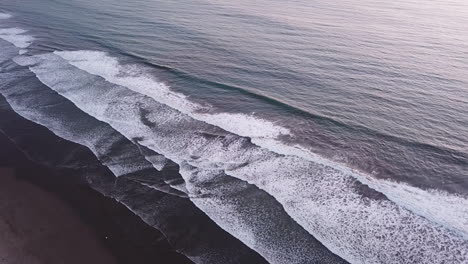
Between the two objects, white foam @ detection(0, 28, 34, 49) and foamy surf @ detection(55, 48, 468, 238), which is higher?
white foam @ detection(0, 28, 34, 49)

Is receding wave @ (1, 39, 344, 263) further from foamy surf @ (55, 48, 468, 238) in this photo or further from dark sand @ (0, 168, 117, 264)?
foamy surf @ (55, 48, 468, 238)

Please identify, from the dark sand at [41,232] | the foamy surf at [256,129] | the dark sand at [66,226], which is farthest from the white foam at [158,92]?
the dark sand at [41,232]

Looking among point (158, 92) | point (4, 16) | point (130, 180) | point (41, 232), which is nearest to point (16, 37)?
point (4, 16)

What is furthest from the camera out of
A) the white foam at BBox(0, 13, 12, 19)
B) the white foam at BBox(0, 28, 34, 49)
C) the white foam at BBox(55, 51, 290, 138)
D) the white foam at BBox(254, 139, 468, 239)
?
the white foam at BBox(0, 13, 12, 19)

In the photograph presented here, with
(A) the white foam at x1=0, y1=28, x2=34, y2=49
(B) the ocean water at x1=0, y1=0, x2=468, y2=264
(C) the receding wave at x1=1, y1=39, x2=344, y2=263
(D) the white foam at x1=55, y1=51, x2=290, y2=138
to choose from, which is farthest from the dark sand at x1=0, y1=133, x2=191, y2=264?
Answer: (A) the white foam at x1=0, y1=28, x2=34, y2=49

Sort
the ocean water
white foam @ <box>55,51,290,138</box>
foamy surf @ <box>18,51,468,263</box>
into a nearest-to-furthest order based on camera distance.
Result: foamy surf @ <box>18,51,468,263</box>, the ocean water, white foam @ <box>55,51,290,138</box>

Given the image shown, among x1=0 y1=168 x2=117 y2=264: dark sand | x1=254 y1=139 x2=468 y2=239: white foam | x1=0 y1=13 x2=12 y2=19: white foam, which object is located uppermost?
x1=0 y1=13 x2=12 y2=19: white foam
